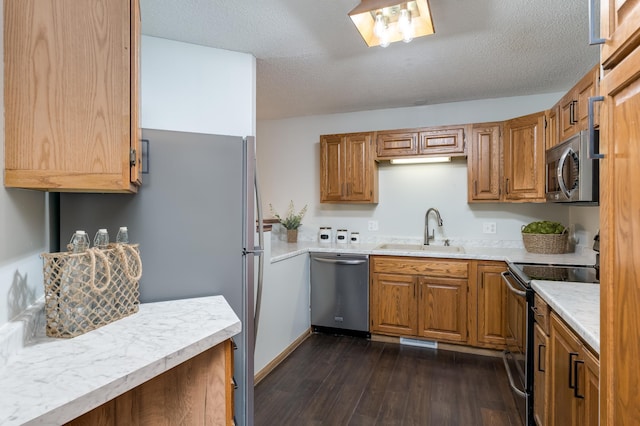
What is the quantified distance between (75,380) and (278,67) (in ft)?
7.92

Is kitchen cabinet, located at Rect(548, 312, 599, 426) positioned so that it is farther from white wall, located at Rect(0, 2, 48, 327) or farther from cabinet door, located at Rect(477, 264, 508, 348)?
white wall, located at Rect(0, 2, 48, 327)

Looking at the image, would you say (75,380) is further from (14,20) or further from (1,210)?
(14,20)

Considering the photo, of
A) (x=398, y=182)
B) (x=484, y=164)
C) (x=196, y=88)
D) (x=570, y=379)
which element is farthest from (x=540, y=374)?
(x=196, y=88)

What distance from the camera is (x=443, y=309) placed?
299 cm

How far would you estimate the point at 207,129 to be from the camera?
2.36m

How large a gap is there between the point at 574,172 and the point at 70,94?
8.29ft

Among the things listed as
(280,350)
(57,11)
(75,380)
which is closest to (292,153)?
(280,350)

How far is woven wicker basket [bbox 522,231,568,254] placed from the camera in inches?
109

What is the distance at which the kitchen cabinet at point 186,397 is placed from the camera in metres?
1.04

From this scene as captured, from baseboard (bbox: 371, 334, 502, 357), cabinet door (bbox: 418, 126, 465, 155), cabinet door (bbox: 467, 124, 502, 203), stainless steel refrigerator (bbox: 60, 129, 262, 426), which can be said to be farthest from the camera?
cabinet door (bbox: 418, 126, 465, 155)

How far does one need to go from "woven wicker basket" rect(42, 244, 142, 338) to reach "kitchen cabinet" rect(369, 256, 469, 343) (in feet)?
7.87

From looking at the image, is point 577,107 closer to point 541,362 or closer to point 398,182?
point 541,362

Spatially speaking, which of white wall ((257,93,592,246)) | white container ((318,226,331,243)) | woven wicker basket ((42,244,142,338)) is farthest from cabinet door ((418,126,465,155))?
woven wicker basket ((42,244,142,338))

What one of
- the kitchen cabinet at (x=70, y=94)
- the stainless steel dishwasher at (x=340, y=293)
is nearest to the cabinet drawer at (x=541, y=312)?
the stainless steel dishwasher at (x=340, y=293)
